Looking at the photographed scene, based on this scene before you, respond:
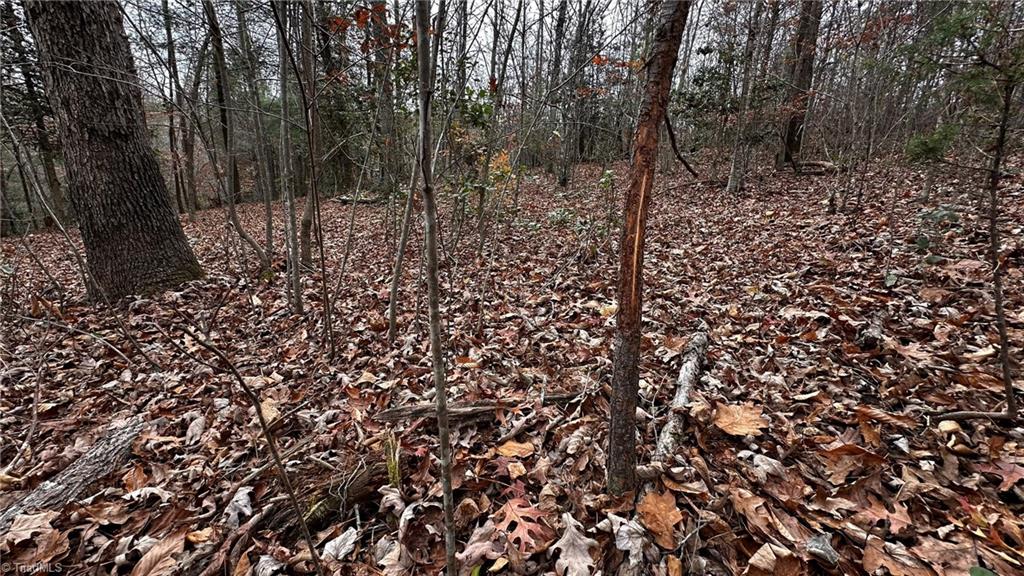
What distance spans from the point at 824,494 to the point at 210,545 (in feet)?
8.73

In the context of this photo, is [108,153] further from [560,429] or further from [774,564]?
[774,564]

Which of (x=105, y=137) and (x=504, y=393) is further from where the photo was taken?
(x=105, y=137)

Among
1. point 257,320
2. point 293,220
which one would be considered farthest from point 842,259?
point 257,320

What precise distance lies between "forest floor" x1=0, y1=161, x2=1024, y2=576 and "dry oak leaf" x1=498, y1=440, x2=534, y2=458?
12 mm

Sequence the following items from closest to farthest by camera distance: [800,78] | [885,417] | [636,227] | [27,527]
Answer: [636,227] → [27,527] → [885,417] → [800,78]

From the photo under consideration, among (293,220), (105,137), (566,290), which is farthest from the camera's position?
(566,290)

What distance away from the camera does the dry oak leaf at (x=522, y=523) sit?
5.60ft

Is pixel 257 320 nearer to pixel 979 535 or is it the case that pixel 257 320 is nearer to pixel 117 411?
pixel 117 411

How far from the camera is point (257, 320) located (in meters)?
4.20

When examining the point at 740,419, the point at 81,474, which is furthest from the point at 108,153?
the point at 740,419

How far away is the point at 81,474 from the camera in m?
2.21

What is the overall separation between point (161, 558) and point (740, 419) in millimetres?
2769

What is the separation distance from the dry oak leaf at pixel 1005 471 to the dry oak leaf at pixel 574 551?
1713 mm

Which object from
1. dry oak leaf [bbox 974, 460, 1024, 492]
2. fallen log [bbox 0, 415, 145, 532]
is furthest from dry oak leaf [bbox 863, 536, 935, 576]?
fallen log [bbox 0, 415, 145, 532]
